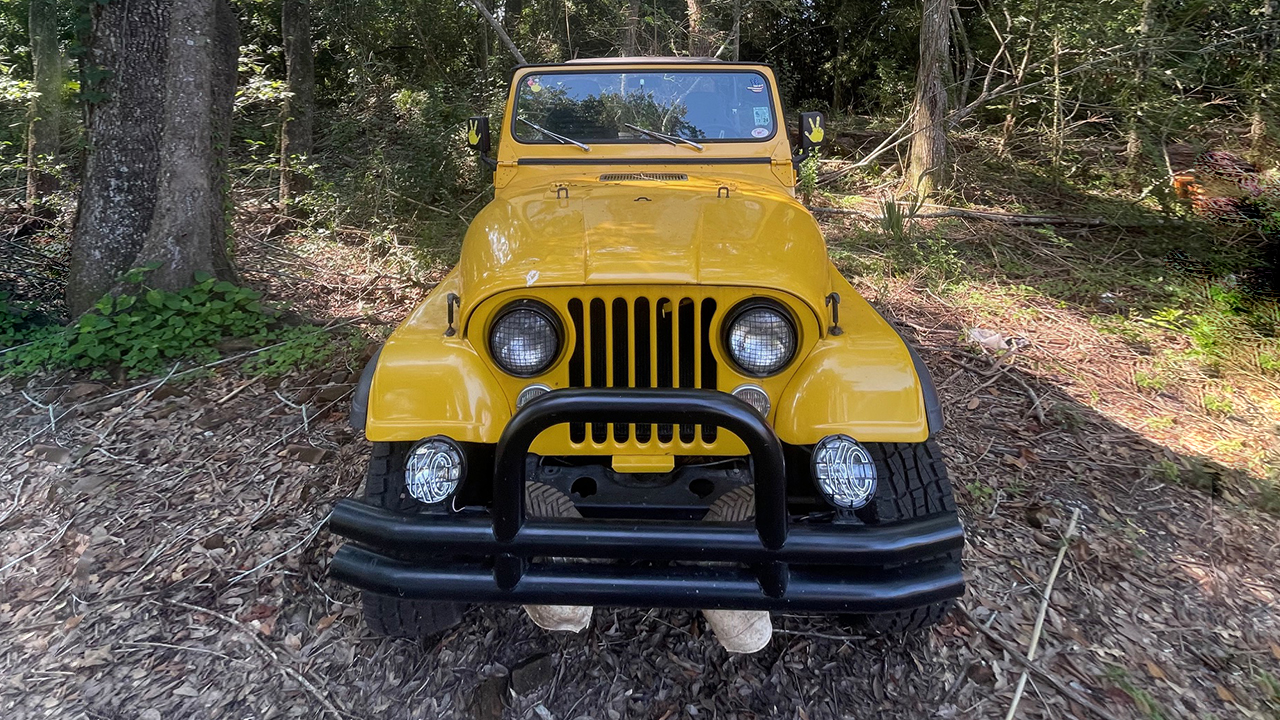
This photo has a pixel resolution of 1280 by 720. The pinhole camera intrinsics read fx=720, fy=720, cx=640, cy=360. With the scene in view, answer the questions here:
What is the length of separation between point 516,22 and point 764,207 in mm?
10460

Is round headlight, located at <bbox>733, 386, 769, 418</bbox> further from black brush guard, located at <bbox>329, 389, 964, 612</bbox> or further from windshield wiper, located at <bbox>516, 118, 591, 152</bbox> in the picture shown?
windshield wiper, located at <bbox>516, 118, 591, 152</bbox>

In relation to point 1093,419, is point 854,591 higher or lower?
higher

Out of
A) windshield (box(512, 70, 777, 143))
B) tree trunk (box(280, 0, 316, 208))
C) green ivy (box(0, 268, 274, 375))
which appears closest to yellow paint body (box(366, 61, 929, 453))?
windshield (box(512, 70, 777, 143))

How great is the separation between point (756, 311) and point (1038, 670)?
1487 mm

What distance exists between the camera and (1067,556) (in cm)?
275

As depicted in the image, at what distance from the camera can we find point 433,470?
1.92m

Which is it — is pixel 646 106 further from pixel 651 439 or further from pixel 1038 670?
pixel 1038 670

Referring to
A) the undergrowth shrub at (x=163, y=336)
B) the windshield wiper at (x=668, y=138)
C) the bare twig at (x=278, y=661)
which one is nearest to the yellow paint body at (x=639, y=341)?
the bare twig at (x=278, y=661)

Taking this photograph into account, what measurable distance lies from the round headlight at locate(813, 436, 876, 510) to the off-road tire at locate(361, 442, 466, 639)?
1.08m

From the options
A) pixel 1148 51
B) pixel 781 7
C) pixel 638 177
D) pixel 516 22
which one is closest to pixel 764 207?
pixel 638 177

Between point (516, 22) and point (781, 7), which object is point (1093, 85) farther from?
point (516, 22)

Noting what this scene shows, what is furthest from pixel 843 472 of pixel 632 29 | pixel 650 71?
pixel 632 29

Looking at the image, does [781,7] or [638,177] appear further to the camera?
[781,7]

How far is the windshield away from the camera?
3305mm
